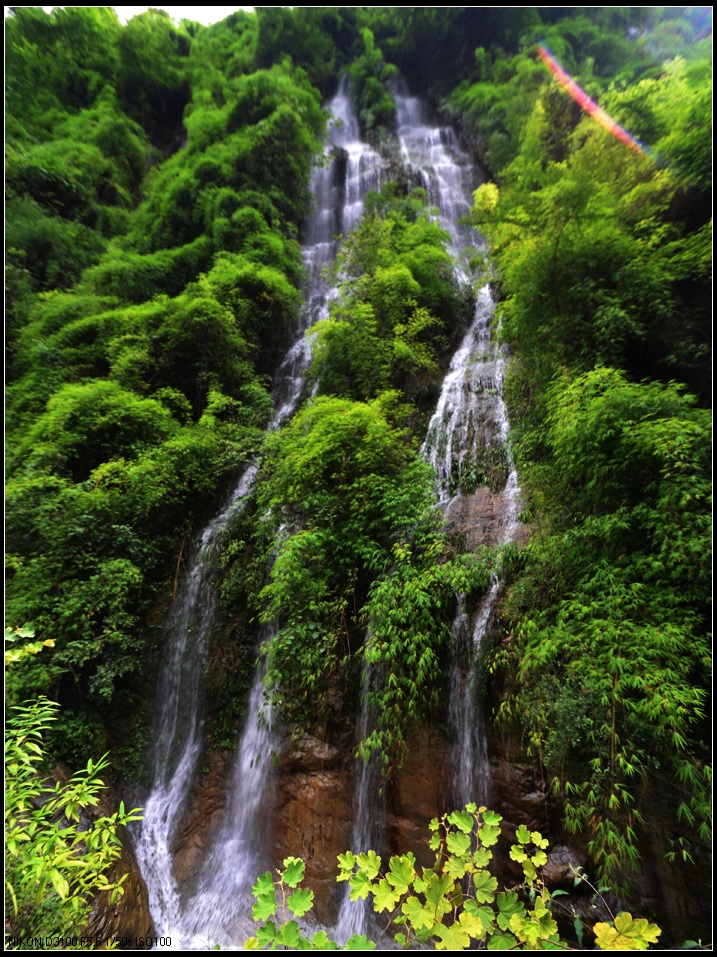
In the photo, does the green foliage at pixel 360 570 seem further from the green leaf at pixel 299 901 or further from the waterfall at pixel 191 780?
the green leaf at pixel 299 901

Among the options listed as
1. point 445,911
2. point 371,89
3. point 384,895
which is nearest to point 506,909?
point 445,911

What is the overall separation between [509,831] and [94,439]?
7.91 m

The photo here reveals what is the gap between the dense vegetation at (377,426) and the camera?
3.02 m

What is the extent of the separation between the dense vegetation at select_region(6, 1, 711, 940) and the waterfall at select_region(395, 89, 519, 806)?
26cm

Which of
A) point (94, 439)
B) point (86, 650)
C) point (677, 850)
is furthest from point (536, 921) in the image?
point (94, 439)

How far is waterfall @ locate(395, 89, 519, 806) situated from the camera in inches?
159

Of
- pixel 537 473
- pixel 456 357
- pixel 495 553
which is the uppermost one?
pixel 456 357

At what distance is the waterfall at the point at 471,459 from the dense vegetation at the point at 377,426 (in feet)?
0.86

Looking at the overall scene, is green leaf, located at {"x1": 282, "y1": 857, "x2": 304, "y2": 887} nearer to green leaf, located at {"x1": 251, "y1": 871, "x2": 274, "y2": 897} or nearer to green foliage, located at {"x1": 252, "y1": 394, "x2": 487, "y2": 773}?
green leaf, located at {"x1": 251, "y1": 871, "x2": 274, "y2": 897}

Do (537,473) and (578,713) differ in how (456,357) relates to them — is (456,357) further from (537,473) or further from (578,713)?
(578,713)

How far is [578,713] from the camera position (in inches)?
116

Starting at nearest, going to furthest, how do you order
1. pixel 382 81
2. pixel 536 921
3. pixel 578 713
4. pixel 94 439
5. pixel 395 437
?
pixel 536 921
pixel 578 713
pixel 395 437
pixel 94 439
pixel 382 81

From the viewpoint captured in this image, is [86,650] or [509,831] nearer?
[509,831]

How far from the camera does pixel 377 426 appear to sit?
19.0ft
